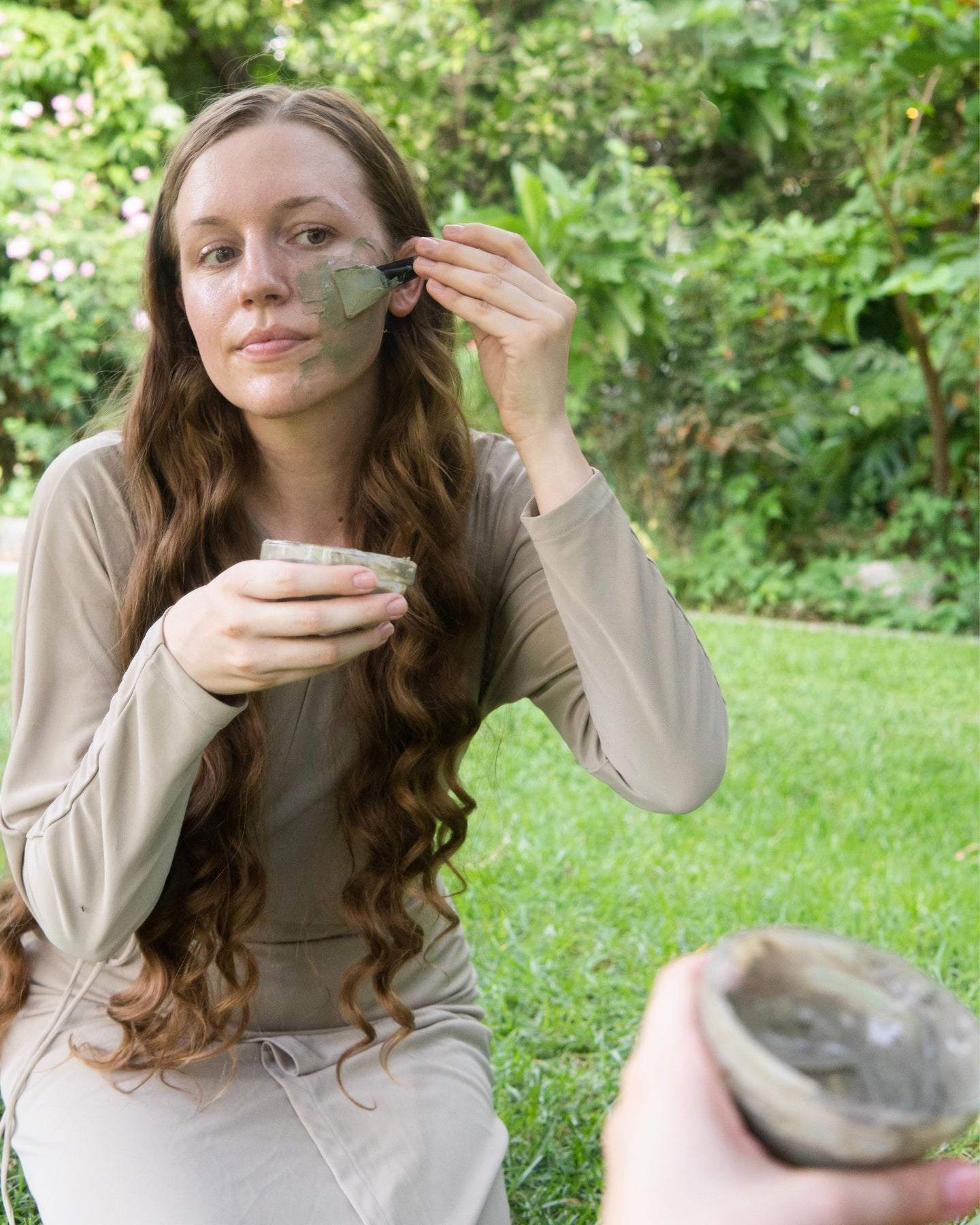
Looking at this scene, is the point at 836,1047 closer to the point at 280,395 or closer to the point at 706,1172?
the point at 706,1172

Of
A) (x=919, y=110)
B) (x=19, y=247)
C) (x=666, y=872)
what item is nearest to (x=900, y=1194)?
(x=666, y=872)

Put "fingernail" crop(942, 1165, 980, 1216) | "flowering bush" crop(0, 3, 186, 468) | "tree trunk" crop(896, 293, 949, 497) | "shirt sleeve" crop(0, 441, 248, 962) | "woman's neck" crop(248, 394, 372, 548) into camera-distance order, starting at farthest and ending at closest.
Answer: "flowering bush" crop(0, 3, 186, 468) → "tree trunk" crop(896, 293, 949, 497) → "woman's neck" crop(248, 394, 372, 548) → "shirt sleeve" crop(0, 441, 248, 962) → "fingernail" crop(942, 1165, 980, 1216)

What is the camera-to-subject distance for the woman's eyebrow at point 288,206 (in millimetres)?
1605

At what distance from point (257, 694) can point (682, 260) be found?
6.13m

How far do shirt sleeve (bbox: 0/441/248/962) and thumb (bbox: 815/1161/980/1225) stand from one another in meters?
0.91

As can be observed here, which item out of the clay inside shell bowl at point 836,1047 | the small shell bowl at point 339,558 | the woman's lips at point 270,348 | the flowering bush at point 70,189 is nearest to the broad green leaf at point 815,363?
the flowering bush at point 70,189

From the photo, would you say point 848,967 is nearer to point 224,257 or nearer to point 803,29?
point 224,257

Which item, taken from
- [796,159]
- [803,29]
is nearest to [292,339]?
[803,29]

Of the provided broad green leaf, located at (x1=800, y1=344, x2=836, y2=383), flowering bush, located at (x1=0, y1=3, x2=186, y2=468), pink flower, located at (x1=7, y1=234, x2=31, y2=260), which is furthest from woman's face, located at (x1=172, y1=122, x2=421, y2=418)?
broad green leaf, located at (x1=800, y1=344, x2=836, y2=383)

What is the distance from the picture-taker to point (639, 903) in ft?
10.3

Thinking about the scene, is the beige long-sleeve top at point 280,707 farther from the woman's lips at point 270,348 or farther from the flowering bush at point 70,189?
the flowering bush at point 70,189

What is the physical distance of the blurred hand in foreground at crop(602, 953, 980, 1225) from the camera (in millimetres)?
493

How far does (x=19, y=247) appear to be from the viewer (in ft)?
24.1

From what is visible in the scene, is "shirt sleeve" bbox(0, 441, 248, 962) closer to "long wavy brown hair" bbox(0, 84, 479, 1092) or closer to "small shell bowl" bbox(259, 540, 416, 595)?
"long wavy brown hair" bbox(0, 84, 479, 1092)
